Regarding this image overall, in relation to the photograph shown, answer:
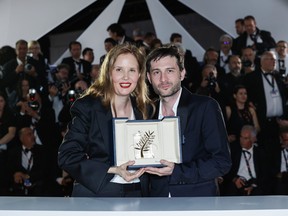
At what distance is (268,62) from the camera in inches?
245

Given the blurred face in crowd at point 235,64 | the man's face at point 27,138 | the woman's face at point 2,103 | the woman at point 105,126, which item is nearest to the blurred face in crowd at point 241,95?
the blurred face in crowd at point 235,64

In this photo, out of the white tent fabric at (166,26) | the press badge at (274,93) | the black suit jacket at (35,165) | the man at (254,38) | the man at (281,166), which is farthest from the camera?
the white tent fabric at (166,26)

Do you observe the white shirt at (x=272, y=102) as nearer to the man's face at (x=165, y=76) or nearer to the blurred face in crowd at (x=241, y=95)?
the blurred face in crowd at (x=241, y=95)

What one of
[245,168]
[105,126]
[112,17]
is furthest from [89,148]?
[112,17]

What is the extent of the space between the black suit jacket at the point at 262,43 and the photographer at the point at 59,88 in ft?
6.82

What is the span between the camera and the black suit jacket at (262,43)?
6.36 metres

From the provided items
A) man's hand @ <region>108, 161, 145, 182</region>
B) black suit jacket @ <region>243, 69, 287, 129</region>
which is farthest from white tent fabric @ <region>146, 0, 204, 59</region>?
man's hand @ <region>108, 161, 145, 182</region>

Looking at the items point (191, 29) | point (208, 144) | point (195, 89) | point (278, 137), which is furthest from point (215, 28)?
point (208, 144)

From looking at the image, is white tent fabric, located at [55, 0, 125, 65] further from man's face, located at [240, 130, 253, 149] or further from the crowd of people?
man's face, located at [240, 130, 253, 149]

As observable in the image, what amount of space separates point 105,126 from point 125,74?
23 cm

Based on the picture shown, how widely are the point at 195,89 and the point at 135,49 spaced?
3.93 m

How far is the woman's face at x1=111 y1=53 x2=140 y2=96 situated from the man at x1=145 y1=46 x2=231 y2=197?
0.66 feet

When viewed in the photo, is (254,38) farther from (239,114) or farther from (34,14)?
(34,14)

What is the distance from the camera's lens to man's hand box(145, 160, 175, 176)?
6.72ft
